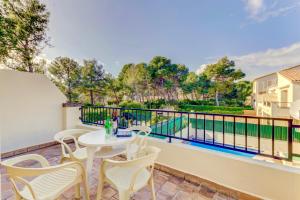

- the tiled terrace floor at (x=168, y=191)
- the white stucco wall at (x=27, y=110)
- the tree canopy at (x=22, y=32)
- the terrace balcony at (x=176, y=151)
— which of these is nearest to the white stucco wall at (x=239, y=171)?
the terrace balcony at (x=176, y=151)

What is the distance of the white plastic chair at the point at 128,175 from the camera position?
113cm

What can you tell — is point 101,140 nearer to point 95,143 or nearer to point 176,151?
point 95,143

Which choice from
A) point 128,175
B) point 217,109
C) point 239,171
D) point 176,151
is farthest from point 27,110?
point 217,109

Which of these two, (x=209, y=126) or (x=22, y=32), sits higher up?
(x=22, y=32)

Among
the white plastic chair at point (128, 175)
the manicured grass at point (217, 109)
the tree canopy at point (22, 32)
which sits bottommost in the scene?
the manicured grass at point (217, 109)

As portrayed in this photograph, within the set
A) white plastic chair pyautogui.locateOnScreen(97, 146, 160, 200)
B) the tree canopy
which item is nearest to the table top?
white plastic chair pyautogui.locateOnScreen(97, 146, 160, 200)

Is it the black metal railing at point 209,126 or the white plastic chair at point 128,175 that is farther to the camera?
the black metal railing at point 209,126

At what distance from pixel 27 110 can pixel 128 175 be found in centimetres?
326

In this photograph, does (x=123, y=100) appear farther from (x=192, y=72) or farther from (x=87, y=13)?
(x=87, y=13)

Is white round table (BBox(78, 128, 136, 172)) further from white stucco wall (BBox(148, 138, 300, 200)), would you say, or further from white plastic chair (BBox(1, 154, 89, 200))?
white stucco wall (BBox(148, 138, 300, 200))

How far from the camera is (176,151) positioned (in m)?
2.30

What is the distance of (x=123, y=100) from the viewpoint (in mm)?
14016

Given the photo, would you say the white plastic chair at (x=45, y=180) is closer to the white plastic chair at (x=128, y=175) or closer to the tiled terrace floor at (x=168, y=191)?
the white plastic chair at (x=128, y=175)

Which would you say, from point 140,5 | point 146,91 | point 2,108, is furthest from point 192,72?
point 2,108
